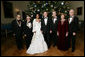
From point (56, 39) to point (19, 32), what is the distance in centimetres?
153

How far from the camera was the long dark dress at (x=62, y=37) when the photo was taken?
2769 mm

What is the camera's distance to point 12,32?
1.83 m

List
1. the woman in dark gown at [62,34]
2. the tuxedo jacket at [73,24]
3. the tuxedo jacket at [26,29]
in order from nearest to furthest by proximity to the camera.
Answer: the tuxedo jacket at [26,29]
the tuxedo jacket at [73,24]
the woman in dark gown at [62,34]

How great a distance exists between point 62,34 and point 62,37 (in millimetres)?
92

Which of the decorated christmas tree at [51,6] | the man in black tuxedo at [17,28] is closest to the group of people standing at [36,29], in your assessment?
the man in black tuxedo at [17,28]

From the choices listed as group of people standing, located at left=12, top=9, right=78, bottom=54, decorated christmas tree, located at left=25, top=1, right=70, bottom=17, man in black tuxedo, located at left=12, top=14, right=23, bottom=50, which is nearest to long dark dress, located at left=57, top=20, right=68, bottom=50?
group of people standing, located at left=12, top=9, right=78, bottom=54

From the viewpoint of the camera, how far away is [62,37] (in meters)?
2.91

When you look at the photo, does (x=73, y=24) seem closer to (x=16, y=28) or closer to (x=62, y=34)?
(x=62, y=34)

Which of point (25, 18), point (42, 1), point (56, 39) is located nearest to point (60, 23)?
point (56, 39)

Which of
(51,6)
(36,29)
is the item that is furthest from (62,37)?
(36,29)

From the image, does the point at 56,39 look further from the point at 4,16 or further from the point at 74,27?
the point at 4,16

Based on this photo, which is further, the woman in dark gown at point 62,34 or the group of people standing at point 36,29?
the woman in dark gown at point 62,34

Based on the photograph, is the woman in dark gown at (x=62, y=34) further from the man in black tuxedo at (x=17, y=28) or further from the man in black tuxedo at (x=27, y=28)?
the man in black tuxedo at (x=17, y=28)

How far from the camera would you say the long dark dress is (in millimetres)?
2769
